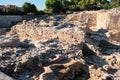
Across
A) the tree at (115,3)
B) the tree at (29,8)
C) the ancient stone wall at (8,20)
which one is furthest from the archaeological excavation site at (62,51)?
the tree at (115,3)

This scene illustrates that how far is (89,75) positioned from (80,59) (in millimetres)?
1508

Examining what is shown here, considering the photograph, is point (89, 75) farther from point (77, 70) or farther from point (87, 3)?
point (87, 3)

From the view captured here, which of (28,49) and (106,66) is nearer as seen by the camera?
(106,66)

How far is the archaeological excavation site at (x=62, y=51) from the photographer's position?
53.3ft

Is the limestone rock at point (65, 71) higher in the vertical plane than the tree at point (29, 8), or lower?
lower

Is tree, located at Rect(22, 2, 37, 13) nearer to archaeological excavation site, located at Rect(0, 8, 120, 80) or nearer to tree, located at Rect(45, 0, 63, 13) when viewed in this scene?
tree, located at Rect(45, 0, 63, 13)

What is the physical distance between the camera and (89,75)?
658 inches

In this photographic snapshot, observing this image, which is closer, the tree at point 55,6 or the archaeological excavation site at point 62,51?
the archaeological excavation site at point 62,51

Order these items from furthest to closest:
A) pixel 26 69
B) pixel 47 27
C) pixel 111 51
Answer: pixel 47 27
pixel 111 51
pixel 26 69

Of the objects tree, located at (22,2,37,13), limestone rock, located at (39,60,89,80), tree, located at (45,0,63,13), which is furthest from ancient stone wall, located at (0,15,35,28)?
limestone rock, located at (39,60,89,80)

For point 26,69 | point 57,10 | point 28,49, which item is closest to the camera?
point 26,69

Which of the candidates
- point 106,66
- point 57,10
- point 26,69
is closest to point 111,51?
point 106,66

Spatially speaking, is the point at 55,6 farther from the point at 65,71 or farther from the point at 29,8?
the point at 65,71

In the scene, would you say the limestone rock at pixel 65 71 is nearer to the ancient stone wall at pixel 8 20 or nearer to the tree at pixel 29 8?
the ancient stone wall at pixel 8 20
